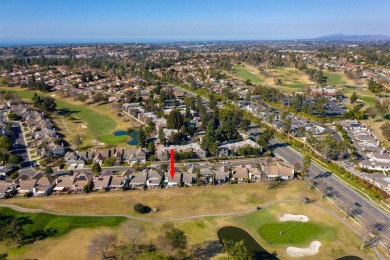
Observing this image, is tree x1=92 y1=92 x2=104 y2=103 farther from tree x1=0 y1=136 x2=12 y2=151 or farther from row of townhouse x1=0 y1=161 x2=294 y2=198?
row of townhouse x1=0 y1=161 x2=294 y2=198

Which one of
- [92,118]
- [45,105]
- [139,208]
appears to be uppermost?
[45,105]

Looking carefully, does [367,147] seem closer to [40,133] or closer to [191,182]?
[191,182]

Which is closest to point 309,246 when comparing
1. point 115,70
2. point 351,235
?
point 351,235

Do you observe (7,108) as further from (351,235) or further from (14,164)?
(351,235)

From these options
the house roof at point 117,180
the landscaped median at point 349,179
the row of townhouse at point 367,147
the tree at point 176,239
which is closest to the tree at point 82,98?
the house roof at point 117,180

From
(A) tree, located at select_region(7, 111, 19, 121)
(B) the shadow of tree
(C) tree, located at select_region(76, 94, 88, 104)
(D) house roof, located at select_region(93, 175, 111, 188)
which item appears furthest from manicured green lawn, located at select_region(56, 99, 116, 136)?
(B) the shadow of tree

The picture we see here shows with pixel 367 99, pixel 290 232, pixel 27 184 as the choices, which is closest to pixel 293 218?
pixel 290 232
